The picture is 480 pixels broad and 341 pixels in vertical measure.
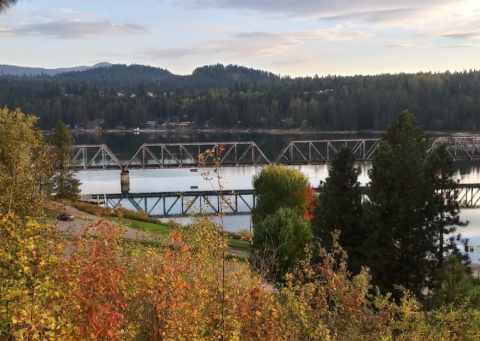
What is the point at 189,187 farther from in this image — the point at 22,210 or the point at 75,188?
the point at 22,210

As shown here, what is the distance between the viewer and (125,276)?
867 centimetres

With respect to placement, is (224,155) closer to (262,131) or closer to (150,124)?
(262,131)

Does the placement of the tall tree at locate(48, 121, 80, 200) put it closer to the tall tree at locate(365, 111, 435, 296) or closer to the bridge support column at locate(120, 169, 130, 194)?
the bridge support column at locate(120, 169, 130, 194)

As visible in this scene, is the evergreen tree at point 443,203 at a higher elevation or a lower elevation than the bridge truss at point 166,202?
higher

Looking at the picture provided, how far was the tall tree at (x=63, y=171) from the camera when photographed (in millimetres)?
41344

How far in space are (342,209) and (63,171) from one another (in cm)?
2825

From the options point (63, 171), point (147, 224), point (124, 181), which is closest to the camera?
point (147, 224)

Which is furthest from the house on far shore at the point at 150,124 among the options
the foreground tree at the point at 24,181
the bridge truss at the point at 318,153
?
the foreground tree at the point at 24,181

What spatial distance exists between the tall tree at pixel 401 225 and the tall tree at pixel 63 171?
28.7m

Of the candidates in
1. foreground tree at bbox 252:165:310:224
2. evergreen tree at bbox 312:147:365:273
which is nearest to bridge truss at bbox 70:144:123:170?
foreground tree at bbox 252:165:310:224

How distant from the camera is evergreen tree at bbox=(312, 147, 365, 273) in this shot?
19891 millimetres

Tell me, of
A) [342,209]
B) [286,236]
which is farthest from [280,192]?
[342,209]

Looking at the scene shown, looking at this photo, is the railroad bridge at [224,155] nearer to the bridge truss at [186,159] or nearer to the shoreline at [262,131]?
the bridge truss at [186,159]

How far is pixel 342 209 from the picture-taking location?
20562mm
